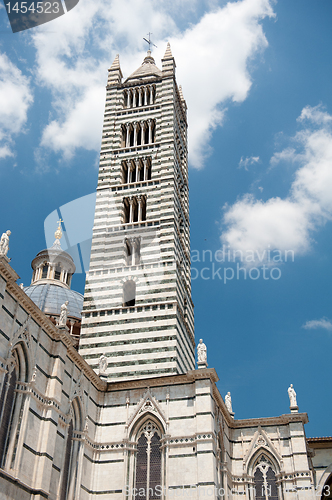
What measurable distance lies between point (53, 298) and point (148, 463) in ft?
76.0

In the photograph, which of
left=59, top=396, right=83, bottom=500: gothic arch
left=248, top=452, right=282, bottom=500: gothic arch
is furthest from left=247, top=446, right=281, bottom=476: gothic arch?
left=59, top=396, right=83, bottom=500: gothic arch

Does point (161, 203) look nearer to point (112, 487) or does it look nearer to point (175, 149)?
point (175, 149)

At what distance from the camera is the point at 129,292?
29.0m

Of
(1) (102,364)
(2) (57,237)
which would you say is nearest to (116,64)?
(2) (57,237)

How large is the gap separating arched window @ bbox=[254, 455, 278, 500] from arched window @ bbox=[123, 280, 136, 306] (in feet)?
33.2

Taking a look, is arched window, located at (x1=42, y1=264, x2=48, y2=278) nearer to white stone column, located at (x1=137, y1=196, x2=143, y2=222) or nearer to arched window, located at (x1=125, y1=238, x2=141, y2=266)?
white stone column, located at (x1=137, y1=196, x2=143, y2=222)

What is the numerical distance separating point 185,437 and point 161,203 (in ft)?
45.9

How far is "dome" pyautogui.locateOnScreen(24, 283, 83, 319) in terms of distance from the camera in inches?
1606

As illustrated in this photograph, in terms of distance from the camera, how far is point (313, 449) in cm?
2617

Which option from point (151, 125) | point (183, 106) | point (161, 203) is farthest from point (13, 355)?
point (183, 106)

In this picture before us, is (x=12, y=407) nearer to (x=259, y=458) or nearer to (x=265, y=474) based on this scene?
(x=259, y=458)

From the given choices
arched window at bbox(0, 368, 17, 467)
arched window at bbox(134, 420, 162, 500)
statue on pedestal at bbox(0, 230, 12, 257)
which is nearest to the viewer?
arched window at bbox(0, 368, 17, 467)

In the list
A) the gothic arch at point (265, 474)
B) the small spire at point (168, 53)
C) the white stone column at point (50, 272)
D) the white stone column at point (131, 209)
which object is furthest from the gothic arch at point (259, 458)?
the white stone column at point (50, 272)

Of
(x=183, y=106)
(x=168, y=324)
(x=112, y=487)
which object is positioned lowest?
(x=112, y=487)
